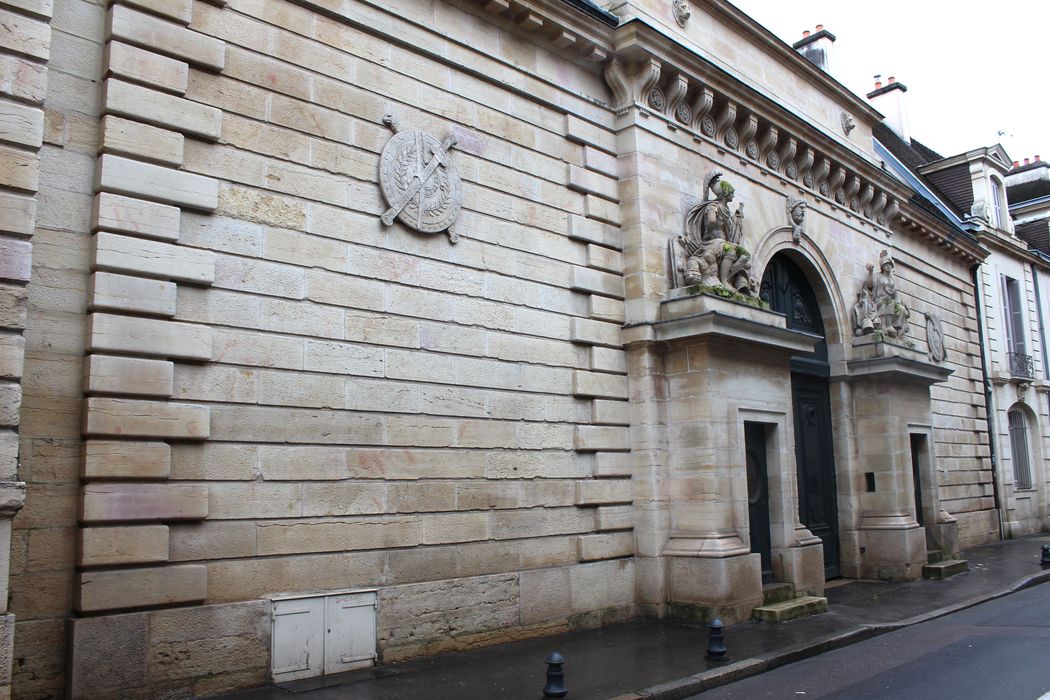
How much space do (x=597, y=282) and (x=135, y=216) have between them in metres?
5.62

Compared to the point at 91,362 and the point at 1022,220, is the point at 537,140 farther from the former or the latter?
the point at 1022,220

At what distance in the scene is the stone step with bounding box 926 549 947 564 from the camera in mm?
15273

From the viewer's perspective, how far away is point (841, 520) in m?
14.8

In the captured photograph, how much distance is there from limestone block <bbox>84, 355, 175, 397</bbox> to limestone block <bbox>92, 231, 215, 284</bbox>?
27.5 inches

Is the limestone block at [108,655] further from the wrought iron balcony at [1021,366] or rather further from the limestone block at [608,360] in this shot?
the wrought iron balcony at [1021,366]

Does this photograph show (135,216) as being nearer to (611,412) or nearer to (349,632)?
(349,632)

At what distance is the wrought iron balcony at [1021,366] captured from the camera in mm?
23328

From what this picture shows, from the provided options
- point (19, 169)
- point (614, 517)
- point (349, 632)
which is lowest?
point (349, 632)

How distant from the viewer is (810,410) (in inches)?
576

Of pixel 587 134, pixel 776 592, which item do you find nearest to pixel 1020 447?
pixel 776 592

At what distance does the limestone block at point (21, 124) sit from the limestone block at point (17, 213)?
0.39 metres

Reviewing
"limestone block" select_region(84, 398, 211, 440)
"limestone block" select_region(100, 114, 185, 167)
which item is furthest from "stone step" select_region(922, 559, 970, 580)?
"limestone block" select_region(100, 114, 185, 167)

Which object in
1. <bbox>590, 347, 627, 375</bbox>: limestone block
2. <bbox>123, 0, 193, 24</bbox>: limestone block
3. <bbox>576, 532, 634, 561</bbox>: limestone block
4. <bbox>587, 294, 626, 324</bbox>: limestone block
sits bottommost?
<bbox>576, 532, 634, 561</bbox>: limestone block

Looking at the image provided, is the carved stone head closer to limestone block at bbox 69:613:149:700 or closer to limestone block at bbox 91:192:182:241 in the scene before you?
limestone block at bbox 91:192:182:241
